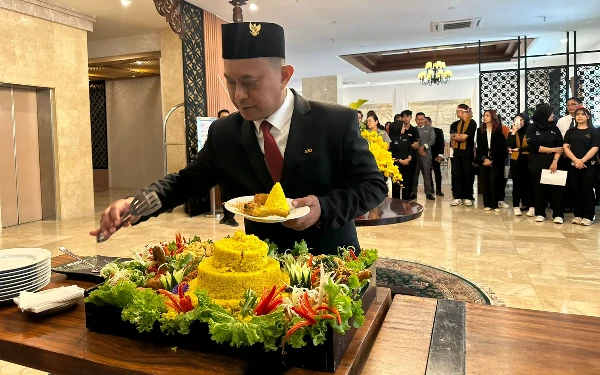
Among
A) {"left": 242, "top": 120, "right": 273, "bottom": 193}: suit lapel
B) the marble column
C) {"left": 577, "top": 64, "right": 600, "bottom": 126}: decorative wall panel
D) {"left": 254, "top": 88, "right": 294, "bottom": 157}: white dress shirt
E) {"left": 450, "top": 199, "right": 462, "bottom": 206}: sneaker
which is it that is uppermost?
the marble column

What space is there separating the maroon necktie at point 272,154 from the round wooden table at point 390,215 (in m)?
1.53

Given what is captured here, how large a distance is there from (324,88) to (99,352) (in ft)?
54.8

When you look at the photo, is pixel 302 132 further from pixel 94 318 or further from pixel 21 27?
pixel 21 27

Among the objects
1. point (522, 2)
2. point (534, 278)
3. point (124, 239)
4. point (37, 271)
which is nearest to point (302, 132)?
point (37, 271)

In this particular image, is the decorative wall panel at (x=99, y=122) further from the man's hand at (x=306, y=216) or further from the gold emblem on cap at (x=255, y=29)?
the man's hand at (x=306, y=216)

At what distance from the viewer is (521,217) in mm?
7508

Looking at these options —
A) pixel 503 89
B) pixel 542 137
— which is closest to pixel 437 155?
pixel 503 89

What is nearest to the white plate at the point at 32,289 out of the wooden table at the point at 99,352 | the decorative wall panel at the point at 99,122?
the wooden table at the point at 99,352

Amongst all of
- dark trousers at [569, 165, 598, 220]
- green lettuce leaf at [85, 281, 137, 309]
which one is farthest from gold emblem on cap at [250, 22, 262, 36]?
dark trousers at [569, 165, 598, 220]

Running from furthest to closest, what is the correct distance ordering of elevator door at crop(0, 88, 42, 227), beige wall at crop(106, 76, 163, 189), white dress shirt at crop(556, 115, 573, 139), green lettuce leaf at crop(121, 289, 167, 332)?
1. beige wall at crop(106, 76, 163, 189)
2. white dress shirt at crop(556, 115, 573, 139)
3. elevator door at crop(0, 88, 42, 227)
4. green lettuce leaf at crop(121, 289, 167, 332)

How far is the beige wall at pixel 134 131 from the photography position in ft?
41.6

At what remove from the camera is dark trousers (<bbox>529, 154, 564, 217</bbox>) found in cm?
704

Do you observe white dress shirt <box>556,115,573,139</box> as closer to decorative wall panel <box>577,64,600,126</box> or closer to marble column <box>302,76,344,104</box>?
decorative wall panel <box>577,64,600,126</box>

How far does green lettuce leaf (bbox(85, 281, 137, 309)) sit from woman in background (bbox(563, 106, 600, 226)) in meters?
7.15
